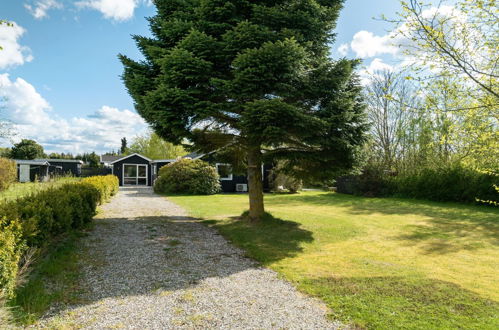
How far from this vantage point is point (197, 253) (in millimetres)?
6438

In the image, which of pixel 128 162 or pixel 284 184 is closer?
pixel 284 184

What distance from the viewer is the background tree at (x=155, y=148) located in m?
40.0

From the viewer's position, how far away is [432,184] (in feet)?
56.1

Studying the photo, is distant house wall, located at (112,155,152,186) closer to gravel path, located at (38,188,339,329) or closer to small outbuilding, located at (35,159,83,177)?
small outbuilding, located at (35,159,83,177)

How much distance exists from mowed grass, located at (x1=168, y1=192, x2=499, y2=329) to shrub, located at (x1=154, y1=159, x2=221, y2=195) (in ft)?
30.4

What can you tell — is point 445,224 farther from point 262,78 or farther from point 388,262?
point 262,78

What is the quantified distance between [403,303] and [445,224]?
26.3 feet

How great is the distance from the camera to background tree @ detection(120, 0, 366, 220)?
23.4ft

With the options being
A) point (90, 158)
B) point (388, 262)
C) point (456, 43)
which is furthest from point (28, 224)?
point (90, 158)

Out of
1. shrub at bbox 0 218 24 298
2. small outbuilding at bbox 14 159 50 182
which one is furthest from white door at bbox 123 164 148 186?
shrub at bbox 0 218 24 298

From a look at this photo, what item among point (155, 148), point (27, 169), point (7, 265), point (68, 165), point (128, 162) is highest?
point (155, 148)

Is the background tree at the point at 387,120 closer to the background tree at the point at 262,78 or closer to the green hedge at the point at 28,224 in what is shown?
the background tree at the point at 262,78

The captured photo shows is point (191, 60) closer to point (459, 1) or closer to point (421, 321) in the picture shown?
point (459, 1)

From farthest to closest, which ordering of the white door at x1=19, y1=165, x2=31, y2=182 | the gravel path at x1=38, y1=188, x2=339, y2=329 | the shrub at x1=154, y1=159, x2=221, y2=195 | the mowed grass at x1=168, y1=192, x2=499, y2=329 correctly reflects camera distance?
the white door at x1=19, y1=165, x2=31, y2=182 < the shrub at x1=154, y1=159, x2=221, y2=195 < the mowed grass at x1=168, y1=192, x2=499, y2=329 < the gravel path at x1=38, y1=188, x2=339, y2=329
